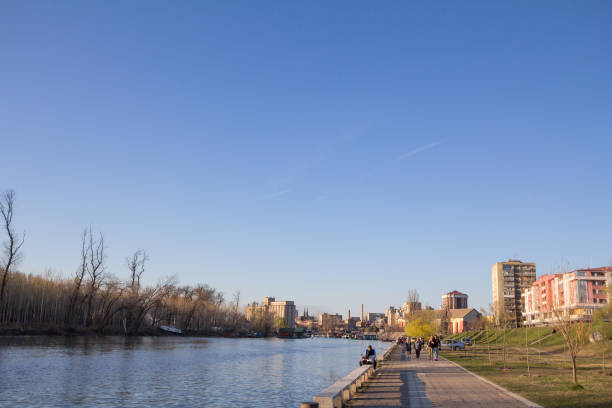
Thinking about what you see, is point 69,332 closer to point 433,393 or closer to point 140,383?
point 140,383

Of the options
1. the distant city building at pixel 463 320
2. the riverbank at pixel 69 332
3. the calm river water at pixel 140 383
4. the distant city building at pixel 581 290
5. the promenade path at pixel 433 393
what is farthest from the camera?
the distant city building at pixel 463 320

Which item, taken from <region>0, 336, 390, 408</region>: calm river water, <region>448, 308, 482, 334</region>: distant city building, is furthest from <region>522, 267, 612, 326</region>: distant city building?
<region>0, 336, 390, 408</region>: calm river water

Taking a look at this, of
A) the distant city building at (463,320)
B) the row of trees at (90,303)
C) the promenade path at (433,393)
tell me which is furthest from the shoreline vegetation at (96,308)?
the distant city building at (463,320)

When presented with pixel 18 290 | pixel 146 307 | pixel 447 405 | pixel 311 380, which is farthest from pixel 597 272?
pixel 18 290

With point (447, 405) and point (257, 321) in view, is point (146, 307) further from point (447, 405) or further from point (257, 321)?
point (447, 405)

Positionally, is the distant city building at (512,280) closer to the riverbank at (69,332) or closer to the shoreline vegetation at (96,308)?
the shoreline vegetation at (96,308)

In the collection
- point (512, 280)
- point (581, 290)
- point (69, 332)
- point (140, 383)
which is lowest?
point (69, 332)

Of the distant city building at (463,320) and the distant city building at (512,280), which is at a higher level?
the distant city building at (512,280)

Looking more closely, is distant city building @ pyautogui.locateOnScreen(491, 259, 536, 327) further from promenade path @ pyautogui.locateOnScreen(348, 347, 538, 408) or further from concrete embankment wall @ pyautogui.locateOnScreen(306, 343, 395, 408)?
concrete embankment wall @ pyautogui.locateOnScreen(306, 343, 395, 408)

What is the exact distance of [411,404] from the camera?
16281 mm

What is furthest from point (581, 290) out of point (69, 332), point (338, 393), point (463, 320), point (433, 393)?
point (338, 393)

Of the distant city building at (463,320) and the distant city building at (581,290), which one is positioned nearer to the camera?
the distant city building at (581,290)

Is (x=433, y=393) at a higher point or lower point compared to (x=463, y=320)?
higher

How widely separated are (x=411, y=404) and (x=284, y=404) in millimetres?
9376
